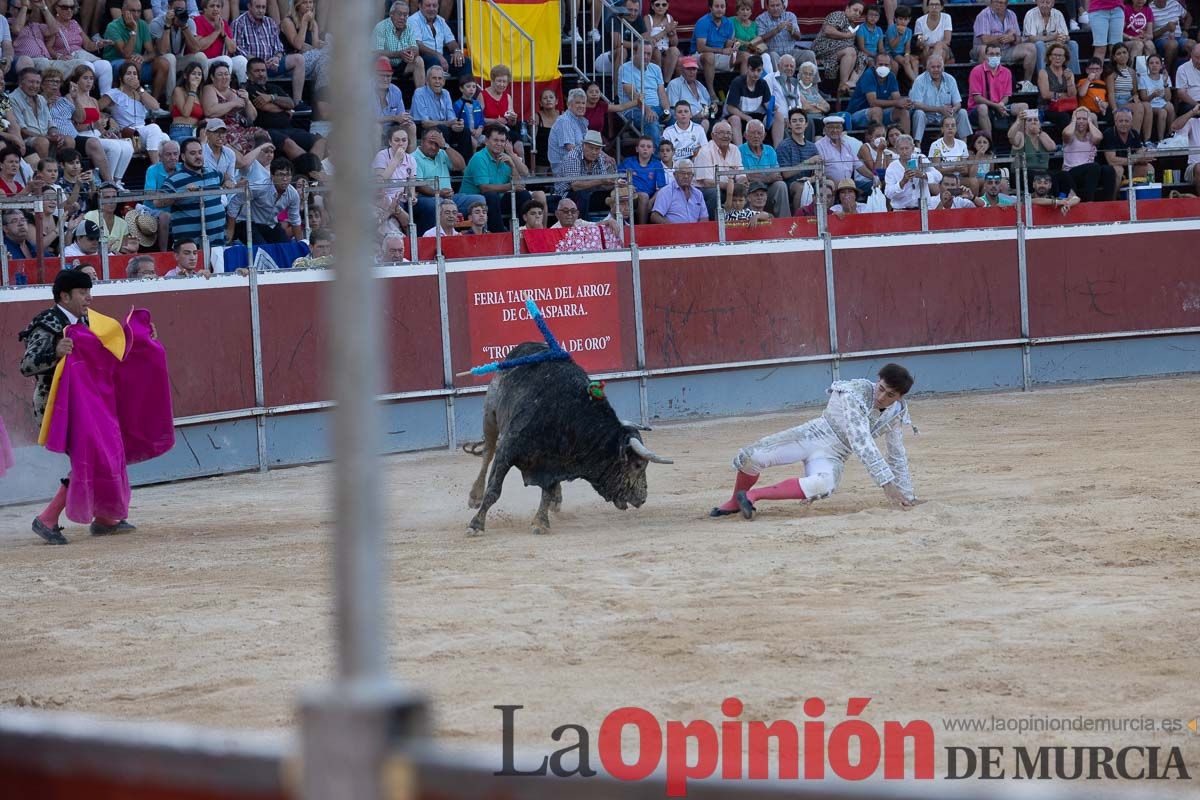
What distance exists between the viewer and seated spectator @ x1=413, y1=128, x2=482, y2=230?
13.7 m

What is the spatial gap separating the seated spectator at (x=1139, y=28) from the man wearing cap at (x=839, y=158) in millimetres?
4755

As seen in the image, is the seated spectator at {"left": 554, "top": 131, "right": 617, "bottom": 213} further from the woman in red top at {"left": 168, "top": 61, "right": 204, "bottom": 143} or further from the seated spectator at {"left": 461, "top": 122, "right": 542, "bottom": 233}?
the woman in red top at {"left": 168, "top": 61, "right": 204, "bottom": 143}

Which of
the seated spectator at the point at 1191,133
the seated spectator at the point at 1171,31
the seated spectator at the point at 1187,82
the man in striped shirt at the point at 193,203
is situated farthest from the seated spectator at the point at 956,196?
the man in striped shirt at the point at 193,203

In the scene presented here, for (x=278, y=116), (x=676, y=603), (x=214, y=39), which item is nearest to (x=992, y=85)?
(x=278, y=116)

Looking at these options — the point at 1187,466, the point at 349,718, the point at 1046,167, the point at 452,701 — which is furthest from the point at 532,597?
the point at 1046,167

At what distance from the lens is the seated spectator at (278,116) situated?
13.9 metres

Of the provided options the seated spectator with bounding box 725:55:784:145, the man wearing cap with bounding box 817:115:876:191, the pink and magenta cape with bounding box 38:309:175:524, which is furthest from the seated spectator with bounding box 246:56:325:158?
the man wearing cap with bounding box 817:115:876:191

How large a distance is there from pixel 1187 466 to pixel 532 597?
519cm

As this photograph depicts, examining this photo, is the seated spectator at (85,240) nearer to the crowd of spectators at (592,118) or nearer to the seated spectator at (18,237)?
the crowd of spectators at (592,118)

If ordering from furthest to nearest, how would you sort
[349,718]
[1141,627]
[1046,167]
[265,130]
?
[1046,167]
[265,130]
[1141,627]
[349,718]

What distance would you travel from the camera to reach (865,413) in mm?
8742

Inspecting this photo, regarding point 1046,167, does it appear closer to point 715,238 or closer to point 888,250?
point 888,250

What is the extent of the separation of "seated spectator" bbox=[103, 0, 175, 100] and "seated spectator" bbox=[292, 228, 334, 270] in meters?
2.51

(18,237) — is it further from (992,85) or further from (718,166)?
(992,85)
